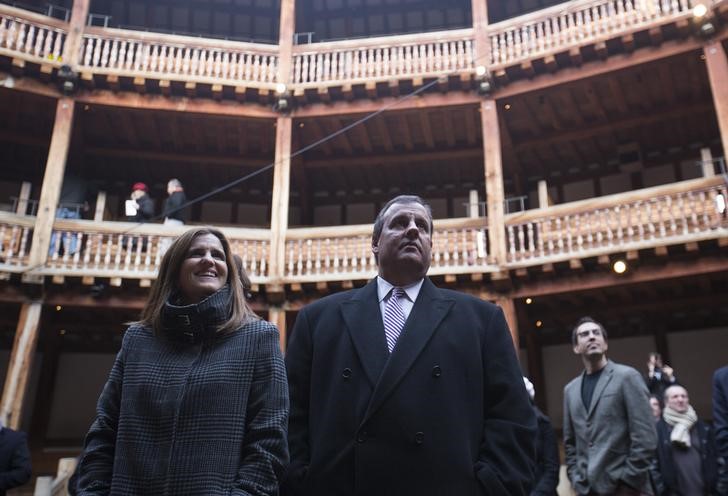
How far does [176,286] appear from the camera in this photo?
9.47 ft

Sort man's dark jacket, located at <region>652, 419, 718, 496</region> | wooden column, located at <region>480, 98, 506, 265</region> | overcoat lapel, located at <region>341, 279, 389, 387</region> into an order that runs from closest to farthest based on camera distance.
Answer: overcoat lapel, located at <region>341, 279, 389, 387</region>, man's dark jacket, located at <region>652, 419, 718, 496</region>, wooden column, located at <region>480, 98, 506, 265</region>

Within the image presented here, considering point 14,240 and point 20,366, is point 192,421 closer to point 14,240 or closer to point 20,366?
point 20,366

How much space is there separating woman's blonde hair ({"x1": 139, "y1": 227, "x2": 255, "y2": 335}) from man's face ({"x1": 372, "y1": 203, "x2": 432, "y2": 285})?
2.09 ft

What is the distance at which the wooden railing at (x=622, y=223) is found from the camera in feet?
36.5

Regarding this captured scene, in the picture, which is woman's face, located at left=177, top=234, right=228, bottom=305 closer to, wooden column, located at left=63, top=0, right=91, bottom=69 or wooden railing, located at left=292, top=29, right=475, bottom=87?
wooden railing, located at left=292, top=29, right=475, bottom=87

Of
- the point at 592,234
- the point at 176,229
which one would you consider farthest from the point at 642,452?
the point at 176,229

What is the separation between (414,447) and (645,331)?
13.8m

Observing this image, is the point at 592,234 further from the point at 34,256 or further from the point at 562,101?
the point at 34,256

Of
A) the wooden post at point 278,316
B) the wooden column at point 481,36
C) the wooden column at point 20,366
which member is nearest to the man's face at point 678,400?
the wooden post at point 278,316

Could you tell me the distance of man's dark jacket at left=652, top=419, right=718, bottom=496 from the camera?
21.3ft

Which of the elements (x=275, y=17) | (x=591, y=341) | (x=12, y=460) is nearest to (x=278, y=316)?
(x=12, y=460)

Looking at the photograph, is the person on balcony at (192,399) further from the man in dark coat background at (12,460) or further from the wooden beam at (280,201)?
the wooden beam at (280,201)

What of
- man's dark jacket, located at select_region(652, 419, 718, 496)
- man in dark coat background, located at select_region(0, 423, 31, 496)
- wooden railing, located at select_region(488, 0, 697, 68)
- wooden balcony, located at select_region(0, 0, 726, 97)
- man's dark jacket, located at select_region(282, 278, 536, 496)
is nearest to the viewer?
man's dark jacket, located at select_region(282, 278, 536, 496)

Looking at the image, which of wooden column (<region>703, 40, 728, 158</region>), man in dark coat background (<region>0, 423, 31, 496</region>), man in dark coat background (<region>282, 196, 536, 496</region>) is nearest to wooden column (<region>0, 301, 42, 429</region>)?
man in dark coat background (<region>0, 423, 31, 496</region>)
